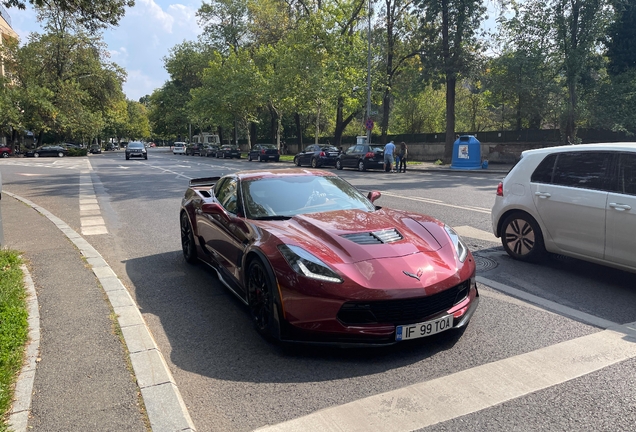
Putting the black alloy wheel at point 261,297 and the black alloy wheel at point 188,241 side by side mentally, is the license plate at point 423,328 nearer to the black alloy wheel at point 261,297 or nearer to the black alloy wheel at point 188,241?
the black alloy wheel at point 261,297

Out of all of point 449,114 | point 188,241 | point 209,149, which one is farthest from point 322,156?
point 209,149

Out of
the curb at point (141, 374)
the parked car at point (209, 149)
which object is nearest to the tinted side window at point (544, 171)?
the curb at point (141, 374)

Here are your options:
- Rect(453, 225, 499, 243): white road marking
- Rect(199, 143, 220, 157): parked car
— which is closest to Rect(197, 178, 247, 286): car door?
Rect(453, 225, 499, 243): white road marking

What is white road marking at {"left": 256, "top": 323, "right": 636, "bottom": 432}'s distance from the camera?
297cm

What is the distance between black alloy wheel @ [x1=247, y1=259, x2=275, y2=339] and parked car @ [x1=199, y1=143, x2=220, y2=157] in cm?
4899

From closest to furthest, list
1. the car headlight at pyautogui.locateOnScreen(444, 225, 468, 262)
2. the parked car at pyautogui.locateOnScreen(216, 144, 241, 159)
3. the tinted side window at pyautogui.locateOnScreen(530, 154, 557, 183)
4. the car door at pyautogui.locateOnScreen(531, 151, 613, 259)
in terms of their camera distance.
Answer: the car headlight at pyautogui.locateOnScreen(444, 225, 468, 262)
the car door at pyautogui.locateOnScreen(531, 151, 613, 259)
the tinted side window at pyautogui.locateOnScreen(530, 154, 557, 183)
the parked car at pyautogui.locateOnScreen(216, 144, 241, 159)

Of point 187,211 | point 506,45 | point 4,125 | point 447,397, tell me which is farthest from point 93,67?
point 447,397

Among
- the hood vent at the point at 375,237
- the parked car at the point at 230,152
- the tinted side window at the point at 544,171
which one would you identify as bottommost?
the hood vent at the point at 375,237

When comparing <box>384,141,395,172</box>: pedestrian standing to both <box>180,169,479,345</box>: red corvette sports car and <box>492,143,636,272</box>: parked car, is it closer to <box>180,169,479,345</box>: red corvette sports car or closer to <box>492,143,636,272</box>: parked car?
<box>492,143,636,272</box>: parked car

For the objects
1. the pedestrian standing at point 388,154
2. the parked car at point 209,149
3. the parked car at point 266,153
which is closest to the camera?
the pedestrian standing at point 388,154

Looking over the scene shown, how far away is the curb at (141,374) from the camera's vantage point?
295 cm

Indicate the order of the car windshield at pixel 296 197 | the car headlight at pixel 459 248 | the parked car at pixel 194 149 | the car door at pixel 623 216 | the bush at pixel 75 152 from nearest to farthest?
the car headlight at pixel 459 248 → the car windshield at pixel 296 197 → the car door at pixel 623 216 → the bush at pixel 75 152 → the parked car at pixel 194 149

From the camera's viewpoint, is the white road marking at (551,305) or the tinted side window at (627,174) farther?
the tinted side window at (627,174)

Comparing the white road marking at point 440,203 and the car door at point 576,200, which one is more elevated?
the car door at point 576,200
